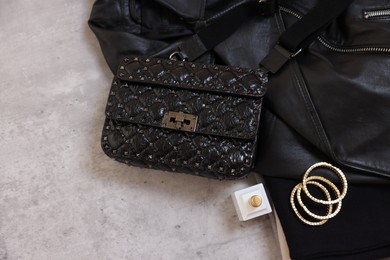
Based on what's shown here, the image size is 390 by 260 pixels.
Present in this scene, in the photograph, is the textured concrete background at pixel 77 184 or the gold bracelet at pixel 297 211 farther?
the textured concrete background at pixel 77 184

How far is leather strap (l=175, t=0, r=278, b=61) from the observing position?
0.77m

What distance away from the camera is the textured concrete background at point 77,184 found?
2.61 feet

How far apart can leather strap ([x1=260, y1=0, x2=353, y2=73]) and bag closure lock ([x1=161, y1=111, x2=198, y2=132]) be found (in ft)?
0.59

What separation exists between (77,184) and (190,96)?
34cm

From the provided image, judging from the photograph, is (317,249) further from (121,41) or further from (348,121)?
(121,41)

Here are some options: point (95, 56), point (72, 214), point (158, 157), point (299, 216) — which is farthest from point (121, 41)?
point (299, 216)

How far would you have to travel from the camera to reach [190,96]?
28.4 inches

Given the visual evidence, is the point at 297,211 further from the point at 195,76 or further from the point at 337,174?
the point at 195,76

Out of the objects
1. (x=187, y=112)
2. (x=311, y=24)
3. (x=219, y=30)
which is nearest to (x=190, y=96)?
(x=187, y=112)

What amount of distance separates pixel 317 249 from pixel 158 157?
0.33 metres

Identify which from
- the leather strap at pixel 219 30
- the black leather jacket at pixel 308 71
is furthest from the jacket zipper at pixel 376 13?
the leather strap at pixel 219 30

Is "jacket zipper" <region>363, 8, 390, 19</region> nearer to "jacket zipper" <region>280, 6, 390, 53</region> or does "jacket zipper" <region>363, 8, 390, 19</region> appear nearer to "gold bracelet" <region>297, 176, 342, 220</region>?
"jacket zipper" <region>280, 6, 390, 53</region>

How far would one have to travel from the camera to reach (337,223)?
0.69 meters

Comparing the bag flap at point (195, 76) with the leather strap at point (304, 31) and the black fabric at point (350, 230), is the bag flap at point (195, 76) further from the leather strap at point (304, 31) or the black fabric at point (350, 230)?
the black fabric at point (350, 230)
